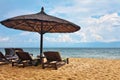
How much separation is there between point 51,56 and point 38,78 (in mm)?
2432

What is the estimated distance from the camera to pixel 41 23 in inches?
407

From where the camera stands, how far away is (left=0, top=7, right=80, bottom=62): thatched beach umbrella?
358 inches

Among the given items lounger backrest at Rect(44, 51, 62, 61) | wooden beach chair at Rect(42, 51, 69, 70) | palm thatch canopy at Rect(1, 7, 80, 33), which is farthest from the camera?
lounger backrest at Rect(44, 51, 62, 61)

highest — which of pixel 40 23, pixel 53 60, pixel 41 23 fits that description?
pixel 40 23

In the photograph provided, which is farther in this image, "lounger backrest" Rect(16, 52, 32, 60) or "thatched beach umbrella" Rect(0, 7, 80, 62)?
"lounger backrest" Rect(16, 52, 32, 60)

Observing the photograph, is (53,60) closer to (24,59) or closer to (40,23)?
(24,59)

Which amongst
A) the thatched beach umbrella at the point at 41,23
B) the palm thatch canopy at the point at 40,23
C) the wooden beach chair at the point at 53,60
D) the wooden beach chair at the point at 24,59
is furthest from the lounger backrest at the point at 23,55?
the palm thatch canopy at the point at 40,23

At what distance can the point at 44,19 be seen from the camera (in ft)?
29.7

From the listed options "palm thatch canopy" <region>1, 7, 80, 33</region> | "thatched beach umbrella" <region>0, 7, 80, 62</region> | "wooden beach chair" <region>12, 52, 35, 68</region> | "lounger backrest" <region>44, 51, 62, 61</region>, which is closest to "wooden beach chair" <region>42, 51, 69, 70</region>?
"lounger backrest" <region>44, 51, 62, 61</region>

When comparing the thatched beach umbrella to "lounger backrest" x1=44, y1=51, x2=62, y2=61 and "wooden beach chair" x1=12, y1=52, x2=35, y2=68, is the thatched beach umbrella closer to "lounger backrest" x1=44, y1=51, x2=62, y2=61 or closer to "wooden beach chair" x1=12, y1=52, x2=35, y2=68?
"wooden beach chair" x1=12, y1=52, x2=35, y2=68

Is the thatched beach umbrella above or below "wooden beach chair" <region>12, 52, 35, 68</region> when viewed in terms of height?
above

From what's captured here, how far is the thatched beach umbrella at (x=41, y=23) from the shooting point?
9086 millimetres

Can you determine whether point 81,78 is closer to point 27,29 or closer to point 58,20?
point 58,20

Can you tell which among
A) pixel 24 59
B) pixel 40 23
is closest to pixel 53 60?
pixel 24 59
